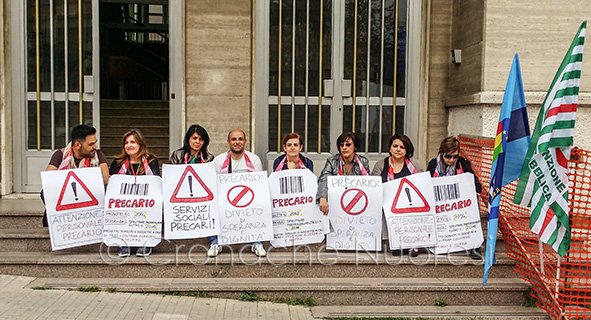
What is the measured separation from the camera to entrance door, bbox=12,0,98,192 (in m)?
9.87

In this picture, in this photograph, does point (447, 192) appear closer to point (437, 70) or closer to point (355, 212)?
point (355, 212)

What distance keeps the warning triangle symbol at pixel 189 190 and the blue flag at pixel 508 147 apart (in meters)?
3.06

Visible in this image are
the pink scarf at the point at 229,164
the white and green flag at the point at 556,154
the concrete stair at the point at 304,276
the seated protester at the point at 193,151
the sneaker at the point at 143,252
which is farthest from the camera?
the pink scarf at the point at 229,164

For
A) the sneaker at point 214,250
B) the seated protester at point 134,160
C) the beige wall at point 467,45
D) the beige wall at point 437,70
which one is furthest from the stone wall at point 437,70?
the seated protester at point 134,160

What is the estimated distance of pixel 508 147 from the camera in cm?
679

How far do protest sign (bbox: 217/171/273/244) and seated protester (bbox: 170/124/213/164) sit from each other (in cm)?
47

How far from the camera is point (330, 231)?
749cm

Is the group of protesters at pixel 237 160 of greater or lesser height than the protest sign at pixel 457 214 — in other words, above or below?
above

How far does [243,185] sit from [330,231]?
3.71ft

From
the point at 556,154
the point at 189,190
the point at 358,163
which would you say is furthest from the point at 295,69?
the point at 556,154

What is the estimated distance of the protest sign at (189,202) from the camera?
7.29m

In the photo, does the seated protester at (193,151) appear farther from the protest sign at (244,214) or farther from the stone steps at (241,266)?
the stone steps at (241,266)

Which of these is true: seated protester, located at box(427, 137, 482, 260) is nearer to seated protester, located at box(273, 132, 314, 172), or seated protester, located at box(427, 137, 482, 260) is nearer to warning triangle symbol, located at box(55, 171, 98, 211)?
seated protester, located at box(273, 132, 314, 172)

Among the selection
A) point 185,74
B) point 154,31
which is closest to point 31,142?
point 185,74
